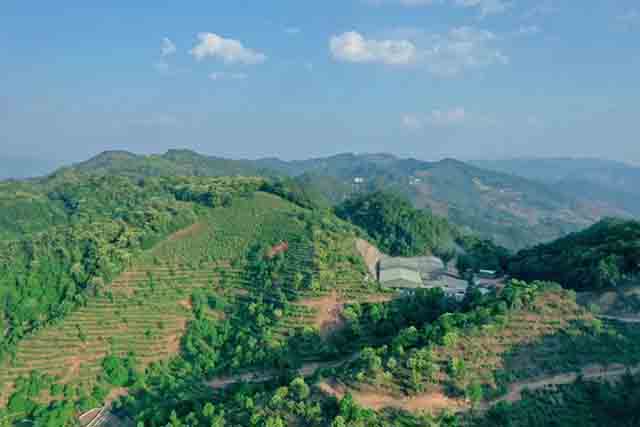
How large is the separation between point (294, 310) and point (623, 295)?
19.5 meters

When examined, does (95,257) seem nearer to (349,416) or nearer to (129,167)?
(349,416)

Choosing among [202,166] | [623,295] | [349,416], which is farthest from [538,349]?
[202,166]

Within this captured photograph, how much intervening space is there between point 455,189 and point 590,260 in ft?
384

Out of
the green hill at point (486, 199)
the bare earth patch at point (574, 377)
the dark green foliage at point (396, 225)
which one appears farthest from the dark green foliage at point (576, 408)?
the green hill at point (486, 199)

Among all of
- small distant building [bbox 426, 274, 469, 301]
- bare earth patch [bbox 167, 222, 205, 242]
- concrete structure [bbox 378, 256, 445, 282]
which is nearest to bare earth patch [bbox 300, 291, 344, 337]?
small distant building [bbox 426, 274, 469, 301]

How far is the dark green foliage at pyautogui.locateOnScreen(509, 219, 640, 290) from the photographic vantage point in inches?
1022

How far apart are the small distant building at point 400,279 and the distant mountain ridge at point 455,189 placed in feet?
147

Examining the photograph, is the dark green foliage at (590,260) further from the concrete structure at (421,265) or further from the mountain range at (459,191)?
the mountain range at (459,191)

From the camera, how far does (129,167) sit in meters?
99.1

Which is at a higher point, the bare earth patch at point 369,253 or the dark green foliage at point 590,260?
the dark green foliage at point 590,260

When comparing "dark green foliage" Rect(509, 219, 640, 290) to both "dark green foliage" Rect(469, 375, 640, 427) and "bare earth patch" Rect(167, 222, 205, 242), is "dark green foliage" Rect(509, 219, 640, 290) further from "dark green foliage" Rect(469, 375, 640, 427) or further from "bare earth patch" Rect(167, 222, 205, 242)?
"bare earth patch" Rect(167, 222, 205, 242)

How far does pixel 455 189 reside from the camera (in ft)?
465

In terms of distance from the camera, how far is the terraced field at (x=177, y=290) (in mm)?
28812

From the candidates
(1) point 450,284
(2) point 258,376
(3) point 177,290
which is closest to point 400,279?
(1) point 450,284
